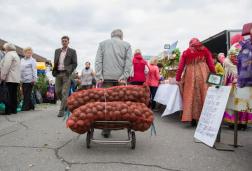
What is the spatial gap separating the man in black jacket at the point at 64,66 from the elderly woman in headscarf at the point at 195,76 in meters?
3.08

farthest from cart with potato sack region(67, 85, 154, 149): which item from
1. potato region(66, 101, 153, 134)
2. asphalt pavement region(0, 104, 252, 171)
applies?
asphalt pavement region(0, 104, 252, 171)

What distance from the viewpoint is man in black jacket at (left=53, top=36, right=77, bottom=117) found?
29.4 ft

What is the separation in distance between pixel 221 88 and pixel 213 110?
1.15ft

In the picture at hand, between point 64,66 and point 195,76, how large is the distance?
3477 mm

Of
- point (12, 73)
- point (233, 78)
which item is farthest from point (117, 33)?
point (12, 73)

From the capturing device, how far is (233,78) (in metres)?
→ 6.63

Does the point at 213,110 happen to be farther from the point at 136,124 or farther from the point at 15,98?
the point at 15,98

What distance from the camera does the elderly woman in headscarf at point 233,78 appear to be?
16.3 feet

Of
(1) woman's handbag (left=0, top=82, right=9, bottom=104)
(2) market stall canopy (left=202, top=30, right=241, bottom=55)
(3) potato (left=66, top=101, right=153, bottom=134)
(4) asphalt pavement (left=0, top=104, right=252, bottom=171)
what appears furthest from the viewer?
(2) market stall canopy (left=202, top=30, right=241, bottom=55)

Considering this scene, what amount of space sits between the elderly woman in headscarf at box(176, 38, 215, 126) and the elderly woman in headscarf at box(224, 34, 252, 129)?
525mm

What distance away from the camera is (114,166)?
4.05 m

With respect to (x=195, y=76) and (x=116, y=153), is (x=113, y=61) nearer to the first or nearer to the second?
(x=116, y=153)

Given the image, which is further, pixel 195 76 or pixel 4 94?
pixel 4 94

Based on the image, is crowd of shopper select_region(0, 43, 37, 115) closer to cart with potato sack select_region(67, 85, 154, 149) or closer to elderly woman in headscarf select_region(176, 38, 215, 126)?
elderly woman in headscarf select_region(176, 38, 215, 126)
